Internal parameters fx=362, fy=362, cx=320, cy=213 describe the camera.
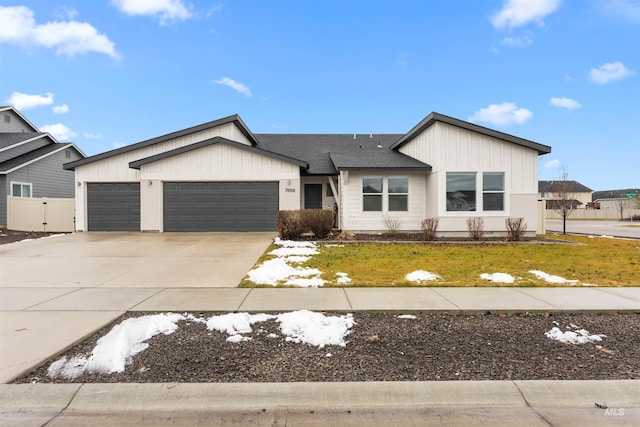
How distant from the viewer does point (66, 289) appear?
6.61 m

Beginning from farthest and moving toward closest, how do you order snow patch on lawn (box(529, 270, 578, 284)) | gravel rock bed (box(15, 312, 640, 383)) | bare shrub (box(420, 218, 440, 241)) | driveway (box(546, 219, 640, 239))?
1. driveway (box(546, 219, 640, 239))
2. bare shrub (box(420, 218, 440, 241))
3. snow patch on lawn (box(529, 270, 578, 284))
4. gravel rock bed (box(15, 312, 640, 383))

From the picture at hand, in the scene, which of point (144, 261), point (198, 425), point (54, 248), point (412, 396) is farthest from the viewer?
point (54, 248)

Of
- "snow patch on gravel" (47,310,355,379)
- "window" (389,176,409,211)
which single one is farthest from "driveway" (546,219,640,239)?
"snow patch on gravel" (47,310,355,379)

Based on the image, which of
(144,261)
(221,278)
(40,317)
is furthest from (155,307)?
(144,261)

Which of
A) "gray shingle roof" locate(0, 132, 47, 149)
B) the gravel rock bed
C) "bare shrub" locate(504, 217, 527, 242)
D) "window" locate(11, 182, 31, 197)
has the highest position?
"gray shingle roof" locate(0, 132, 47, 149)

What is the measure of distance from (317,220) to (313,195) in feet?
20.4

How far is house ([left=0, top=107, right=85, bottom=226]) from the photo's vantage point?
801 inches

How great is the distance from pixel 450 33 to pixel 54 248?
1781cm

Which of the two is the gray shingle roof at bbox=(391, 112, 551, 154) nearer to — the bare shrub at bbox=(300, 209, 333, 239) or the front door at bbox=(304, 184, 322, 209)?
the bare shrub at bbox=(300, 209, 333, 239)

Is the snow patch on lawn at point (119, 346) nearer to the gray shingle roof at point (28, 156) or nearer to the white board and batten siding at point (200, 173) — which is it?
the white board and batten siding at point (200, 173)

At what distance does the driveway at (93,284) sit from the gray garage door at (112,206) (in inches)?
164

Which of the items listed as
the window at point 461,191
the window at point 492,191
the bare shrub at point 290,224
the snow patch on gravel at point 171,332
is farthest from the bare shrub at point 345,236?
the snow patch on gravel at point 171,332

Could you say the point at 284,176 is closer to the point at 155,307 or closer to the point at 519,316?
the point at 155,307
